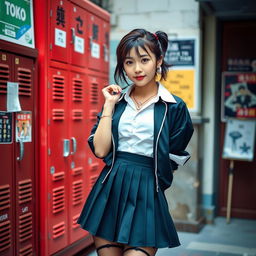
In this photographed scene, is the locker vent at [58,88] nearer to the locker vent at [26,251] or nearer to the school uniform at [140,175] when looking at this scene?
the locker vent at [26,251]

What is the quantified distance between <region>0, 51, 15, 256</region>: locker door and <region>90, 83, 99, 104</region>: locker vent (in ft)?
5.10

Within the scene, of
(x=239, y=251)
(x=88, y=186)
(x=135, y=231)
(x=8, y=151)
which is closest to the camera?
(x=135, y=231)

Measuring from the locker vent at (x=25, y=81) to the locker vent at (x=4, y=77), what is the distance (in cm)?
18

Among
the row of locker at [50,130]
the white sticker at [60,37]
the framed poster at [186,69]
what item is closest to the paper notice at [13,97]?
the row of locker at [50,130]

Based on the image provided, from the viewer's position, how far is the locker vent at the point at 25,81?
12.7 ft

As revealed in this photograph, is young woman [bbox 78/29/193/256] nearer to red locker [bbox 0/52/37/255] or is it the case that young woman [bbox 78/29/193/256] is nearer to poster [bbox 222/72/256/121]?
red locker [bbox 0/52/37/255]

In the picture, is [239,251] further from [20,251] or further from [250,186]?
[20,251]

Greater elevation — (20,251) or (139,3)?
(139,3)

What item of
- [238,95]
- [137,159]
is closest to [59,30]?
[137,159]

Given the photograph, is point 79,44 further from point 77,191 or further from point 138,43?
point 138,43

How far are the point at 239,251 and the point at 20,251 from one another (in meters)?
2.75

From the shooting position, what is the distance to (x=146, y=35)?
2.63 metres

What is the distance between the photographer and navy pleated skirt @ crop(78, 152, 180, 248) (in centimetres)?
254

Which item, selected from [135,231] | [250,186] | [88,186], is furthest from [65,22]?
[250,186]
